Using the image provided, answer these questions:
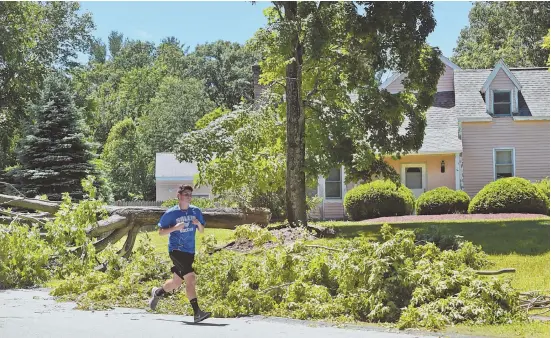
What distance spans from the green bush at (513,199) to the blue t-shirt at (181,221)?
771 inches

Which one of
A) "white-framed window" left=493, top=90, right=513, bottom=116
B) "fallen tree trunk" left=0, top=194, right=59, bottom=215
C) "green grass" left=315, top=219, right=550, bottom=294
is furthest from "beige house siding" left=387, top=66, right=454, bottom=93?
"fallen tree trunk" left=0, top=194, right=59, bottom=215

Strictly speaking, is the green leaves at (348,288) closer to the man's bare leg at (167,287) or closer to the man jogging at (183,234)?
the man's bare leg at (167,287)

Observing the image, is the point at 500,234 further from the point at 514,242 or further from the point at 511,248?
the point at 511,248

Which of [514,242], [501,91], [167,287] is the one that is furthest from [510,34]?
[167,287]

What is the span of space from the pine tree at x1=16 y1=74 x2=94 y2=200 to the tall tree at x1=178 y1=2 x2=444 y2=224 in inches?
381

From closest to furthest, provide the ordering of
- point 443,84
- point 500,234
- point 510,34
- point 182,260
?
point 182,260
point 500,234
point 443,84
point 510,34

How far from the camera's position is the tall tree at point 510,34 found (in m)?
43.9

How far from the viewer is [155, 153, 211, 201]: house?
1528 inches

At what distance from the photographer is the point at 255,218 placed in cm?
1891

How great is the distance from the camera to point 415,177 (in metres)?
32.3

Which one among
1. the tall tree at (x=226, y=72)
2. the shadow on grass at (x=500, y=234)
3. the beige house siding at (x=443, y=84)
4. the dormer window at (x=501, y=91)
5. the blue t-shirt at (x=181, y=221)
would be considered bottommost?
the shadow on grass at (x=500, y=234)

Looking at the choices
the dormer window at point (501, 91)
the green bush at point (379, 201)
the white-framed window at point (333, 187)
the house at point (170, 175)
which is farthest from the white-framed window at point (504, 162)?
the house at point (170, 175)

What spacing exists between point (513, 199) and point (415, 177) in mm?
6317

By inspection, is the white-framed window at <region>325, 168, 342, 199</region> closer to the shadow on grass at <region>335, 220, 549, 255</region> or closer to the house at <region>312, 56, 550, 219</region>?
the house at <region>312, 56, 550, 219</region>
